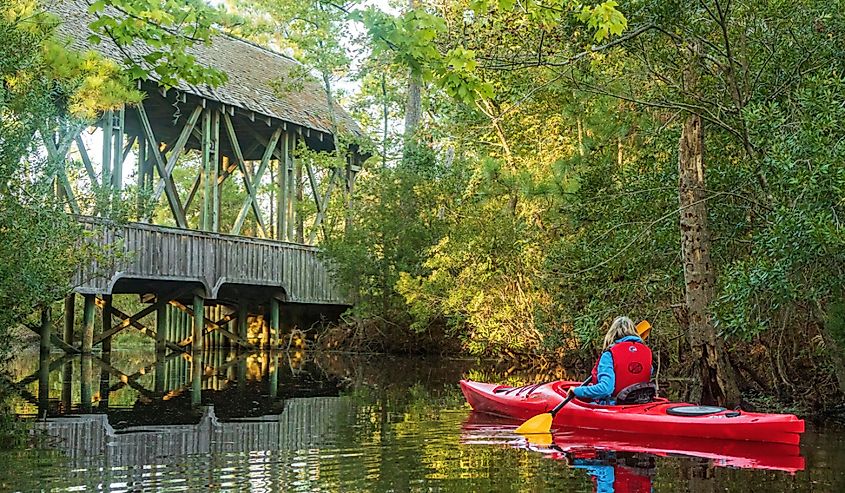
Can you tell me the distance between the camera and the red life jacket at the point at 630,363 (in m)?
9.67

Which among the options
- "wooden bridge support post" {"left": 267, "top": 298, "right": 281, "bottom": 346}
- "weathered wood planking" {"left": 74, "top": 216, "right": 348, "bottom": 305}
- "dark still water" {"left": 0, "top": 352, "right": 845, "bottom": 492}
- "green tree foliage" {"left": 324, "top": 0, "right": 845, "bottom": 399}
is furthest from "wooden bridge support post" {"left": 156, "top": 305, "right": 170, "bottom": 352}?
"dark still water" {"left": 0, "top": 352, "right": 845, "bottom": 492}

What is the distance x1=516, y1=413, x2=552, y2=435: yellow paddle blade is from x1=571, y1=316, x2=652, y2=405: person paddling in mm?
479

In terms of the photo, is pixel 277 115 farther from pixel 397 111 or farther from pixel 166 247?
pixel 397 111

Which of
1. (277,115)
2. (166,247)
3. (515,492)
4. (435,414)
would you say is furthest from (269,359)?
(515,492)

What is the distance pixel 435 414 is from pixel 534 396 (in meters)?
1.10

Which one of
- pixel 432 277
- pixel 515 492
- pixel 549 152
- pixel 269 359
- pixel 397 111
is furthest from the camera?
pixel 397 111

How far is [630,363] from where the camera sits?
979 centimetres

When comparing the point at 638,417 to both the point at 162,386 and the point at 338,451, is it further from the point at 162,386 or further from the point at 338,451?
the point at 162,386

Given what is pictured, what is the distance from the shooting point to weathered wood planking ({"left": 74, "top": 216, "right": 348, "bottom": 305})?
18.0 metres

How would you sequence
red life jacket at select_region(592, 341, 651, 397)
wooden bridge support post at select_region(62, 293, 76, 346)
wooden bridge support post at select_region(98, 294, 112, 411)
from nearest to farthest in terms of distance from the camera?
red life jacket at select_region(592, 341, 651, 397) → wooden bridge support post at select_region(98, 294, 112, 411) → wooden bridge support post at select_region(62, 293, 76, 346)

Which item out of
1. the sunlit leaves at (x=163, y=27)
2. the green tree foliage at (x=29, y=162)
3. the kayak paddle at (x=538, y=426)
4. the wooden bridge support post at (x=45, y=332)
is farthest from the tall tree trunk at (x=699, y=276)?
the wooden bridge support post at (x=45, y=332)

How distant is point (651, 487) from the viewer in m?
6.54

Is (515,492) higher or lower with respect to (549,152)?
lower

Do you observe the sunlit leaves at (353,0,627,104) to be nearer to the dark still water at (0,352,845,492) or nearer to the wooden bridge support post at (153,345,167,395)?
the dark still water at (0,352,845,492)
